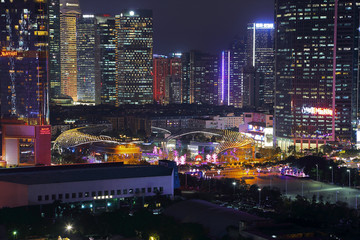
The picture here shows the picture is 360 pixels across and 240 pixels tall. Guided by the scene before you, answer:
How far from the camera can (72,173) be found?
25.2 meters

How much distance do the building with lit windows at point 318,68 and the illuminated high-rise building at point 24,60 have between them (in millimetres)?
18395

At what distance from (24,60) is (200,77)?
4899 cm

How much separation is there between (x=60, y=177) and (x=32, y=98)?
1227 centimetres

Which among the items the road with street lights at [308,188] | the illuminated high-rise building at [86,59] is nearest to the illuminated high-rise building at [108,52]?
the illuminated high-rise building at [86,59]

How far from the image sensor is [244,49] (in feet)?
285

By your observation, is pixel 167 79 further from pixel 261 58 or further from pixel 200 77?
pixel 261 58

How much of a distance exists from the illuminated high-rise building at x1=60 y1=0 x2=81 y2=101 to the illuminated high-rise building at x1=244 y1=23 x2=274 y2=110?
24215 mm

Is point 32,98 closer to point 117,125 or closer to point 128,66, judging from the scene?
point 117,125

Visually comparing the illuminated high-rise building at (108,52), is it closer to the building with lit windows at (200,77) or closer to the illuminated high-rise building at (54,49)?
the illuminated high-rise building at (54,49)

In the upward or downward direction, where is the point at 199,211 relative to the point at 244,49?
downward

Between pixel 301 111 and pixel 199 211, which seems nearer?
pixel 199 211

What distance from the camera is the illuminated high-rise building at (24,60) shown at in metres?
35.2

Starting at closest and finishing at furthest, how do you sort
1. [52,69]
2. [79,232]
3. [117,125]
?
[79,232] → [117,125] → [52,69]

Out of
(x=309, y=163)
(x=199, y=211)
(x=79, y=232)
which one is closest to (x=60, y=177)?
(x=79, y=232)
